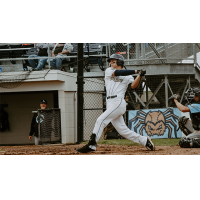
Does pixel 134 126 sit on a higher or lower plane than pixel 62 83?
lower

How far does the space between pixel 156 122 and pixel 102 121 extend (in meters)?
4.26

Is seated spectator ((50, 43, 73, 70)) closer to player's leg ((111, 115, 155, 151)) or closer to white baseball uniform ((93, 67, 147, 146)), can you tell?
white baseball uniform ((93, 67, 147, 146))

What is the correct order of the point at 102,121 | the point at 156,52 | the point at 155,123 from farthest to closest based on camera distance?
the point at 156,52, the point at 155,123, the point at 102,121

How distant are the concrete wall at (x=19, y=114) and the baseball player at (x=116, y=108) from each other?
24.7ft

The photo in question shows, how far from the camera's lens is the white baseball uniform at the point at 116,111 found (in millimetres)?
6672

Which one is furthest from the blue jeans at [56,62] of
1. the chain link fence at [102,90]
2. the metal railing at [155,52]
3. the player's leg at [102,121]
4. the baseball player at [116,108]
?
the player's leg at [102,121]

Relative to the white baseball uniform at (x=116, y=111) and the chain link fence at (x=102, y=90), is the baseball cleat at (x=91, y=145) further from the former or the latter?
the chain link fence at (x=102, y=90)

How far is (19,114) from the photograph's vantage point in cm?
1409

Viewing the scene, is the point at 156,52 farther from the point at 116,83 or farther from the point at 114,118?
the point at 114,118

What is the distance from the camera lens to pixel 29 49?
12.9 m

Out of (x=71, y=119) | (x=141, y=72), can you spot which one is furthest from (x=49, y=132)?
(x=141, y=72)

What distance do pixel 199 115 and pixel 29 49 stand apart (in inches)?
316

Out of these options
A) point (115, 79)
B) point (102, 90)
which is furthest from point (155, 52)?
point (115, 79)

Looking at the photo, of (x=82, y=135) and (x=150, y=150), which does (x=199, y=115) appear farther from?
(x=82, y=135)
